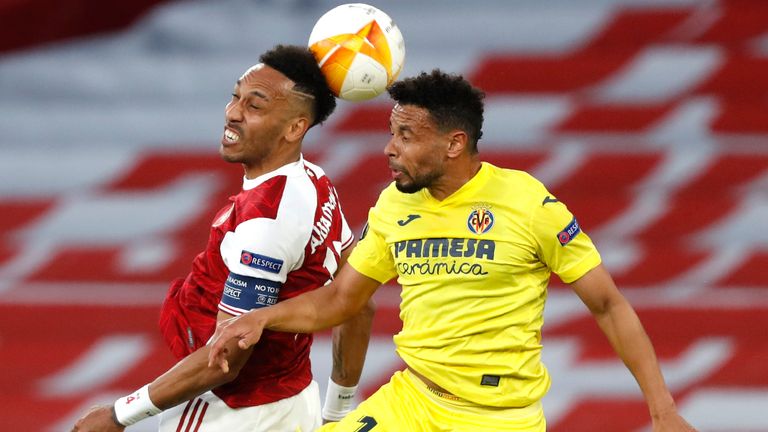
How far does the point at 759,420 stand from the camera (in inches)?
256

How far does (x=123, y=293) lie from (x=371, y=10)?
374 centimetres

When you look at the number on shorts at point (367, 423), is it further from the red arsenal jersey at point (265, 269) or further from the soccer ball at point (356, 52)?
the soccer ball at point (356, 52)

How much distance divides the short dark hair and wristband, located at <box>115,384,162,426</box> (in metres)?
0.92

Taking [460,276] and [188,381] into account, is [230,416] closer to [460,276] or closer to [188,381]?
[188,381]

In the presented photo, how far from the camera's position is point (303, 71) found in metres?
3.93

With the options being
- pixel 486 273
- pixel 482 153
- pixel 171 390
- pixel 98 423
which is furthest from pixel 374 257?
pixel 482 153

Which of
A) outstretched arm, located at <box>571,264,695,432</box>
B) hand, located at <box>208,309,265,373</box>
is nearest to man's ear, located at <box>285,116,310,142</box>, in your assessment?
hand, located at <box>208,309,265,373</box>

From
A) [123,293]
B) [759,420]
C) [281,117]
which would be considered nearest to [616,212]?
[759,420]

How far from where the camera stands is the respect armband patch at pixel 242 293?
3.73 metres

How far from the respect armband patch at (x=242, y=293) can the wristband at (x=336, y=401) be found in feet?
2.51

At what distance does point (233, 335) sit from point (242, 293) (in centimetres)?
13

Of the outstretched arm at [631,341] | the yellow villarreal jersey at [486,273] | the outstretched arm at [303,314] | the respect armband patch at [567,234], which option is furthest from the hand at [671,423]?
the outstretched arm at [303,314]

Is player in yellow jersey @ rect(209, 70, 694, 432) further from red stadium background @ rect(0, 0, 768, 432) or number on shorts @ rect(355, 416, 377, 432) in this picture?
red stadium background @ rect(0, 0, 768, 432)

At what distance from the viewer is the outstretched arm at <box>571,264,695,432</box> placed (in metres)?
3.61
